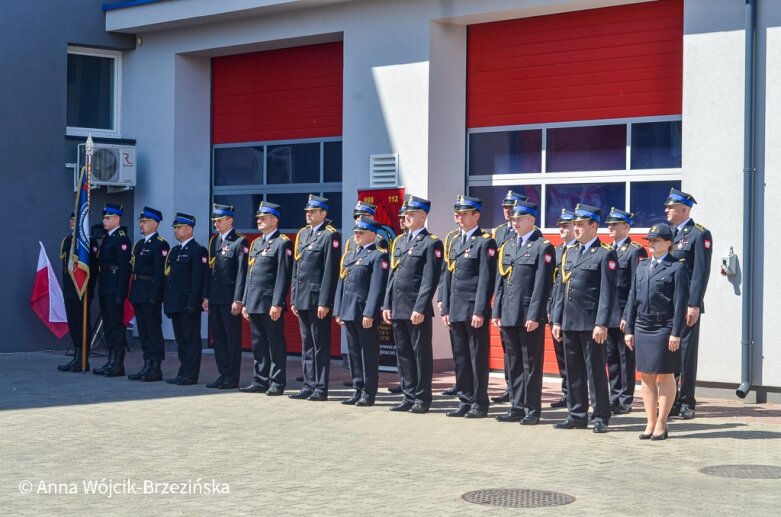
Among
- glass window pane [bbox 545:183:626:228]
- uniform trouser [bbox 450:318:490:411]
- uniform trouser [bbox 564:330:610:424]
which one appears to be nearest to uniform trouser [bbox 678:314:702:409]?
uniform trouser [bbox 564:330:610:424]

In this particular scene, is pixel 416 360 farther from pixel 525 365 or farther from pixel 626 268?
pixel 626 268

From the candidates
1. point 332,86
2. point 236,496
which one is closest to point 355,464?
point 236,496

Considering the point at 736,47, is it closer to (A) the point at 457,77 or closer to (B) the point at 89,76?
(A) the point at 457,77

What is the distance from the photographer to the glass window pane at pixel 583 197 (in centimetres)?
1428

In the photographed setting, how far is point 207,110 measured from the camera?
18844mm

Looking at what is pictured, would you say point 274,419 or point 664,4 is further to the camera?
point 664,4

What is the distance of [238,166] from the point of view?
732 inches

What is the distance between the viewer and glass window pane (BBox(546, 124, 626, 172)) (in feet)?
46.9

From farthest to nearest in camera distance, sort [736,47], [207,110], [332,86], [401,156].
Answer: [207,110] → [332,86] → [401,156] → [736,47]

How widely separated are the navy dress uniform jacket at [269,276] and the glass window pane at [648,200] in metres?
3.90

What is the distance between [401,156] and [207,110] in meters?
4.48

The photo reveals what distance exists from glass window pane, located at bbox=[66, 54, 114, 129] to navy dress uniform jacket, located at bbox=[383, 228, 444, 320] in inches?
325

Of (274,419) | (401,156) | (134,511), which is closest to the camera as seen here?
(134,511)

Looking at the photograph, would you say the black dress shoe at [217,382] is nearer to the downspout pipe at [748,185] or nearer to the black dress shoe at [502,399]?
the black dress shoe at [502,399]
